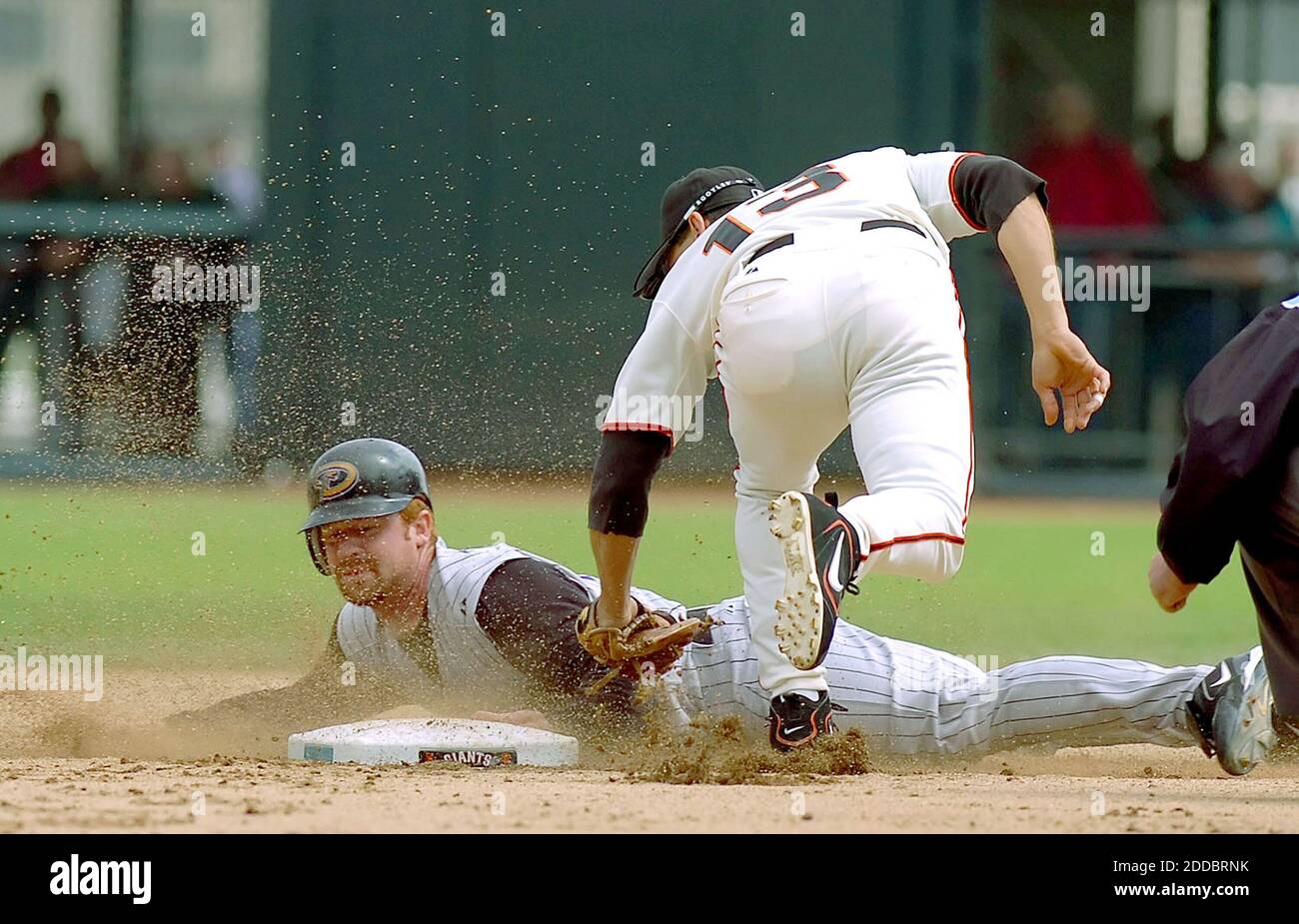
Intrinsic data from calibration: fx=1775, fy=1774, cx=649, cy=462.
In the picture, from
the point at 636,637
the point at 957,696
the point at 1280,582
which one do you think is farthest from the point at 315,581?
the point at 1280,582

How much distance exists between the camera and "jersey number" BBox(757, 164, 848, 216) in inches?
142

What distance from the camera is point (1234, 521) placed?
3064mm

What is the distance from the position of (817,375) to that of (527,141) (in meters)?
7.37

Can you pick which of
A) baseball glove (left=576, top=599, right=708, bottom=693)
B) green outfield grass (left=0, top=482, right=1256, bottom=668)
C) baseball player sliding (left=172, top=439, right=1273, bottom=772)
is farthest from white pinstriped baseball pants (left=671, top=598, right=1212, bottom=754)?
green outfield grass (left=0, top=482, right=1256, bottom=668)

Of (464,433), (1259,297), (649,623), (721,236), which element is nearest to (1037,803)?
(649,623)

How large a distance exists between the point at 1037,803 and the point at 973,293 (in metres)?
7.87

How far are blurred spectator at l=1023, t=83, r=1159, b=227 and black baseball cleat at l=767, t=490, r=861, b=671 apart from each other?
8386 mm

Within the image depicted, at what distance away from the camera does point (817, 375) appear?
3.38 m

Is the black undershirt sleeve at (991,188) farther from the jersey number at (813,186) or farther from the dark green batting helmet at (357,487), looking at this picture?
the dark green batting helmet at (357,487)

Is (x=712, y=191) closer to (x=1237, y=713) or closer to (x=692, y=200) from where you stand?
(x=692, y=200)

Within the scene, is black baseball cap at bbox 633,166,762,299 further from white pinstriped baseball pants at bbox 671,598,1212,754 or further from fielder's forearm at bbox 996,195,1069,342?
white pinstriped baseball pants at bbox 671,598,1212,754

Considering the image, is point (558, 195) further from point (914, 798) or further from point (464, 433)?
point (914, 798)

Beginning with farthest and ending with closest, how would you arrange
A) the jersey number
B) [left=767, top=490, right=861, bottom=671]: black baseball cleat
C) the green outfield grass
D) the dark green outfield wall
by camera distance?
1. the dark green outfield wall
2. the green outfield grass
3. the jersey number
4. [left=767, top=490, right=861, bottom=671]: black baseball cleat

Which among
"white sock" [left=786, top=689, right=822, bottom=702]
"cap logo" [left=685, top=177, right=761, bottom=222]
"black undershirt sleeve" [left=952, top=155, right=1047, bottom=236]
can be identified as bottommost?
"white sock" [left=786, top=689, right=822, bottom=702]
